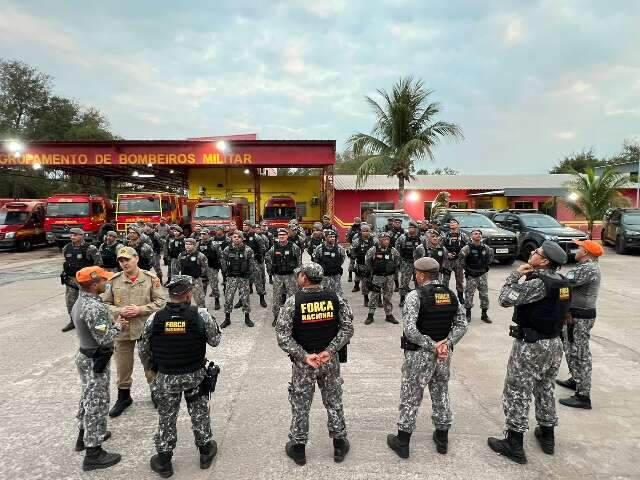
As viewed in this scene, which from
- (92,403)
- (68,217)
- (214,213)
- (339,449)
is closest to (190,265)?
(92,403)

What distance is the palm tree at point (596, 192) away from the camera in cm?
1725

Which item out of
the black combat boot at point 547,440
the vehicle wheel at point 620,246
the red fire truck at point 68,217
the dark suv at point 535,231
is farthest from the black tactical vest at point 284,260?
the vehicle wheel at point 620,246

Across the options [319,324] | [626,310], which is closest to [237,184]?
[626,310]

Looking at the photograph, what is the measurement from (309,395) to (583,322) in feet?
10.3

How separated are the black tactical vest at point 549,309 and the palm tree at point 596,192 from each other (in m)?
17.4

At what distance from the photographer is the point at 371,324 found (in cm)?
747

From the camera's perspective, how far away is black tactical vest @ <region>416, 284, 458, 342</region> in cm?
338

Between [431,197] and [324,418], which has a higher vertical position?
[431,197]

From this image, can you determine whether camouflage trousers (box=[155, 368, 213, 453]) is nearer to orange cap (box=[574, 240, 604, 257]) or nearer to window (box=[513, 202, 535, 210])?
orange cap (box=[574, 240, 604, 257])

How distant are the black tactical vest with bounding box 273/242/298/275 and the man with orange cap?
15.4 feet

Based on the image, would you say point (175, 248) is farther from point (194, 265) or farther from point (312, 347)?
point (312, 347)

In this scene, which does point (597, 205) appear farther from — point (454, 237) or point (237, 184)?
point (237, 184)

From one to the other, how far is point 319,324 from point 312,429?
135cm

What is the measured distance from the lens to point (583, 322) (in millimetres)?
4242
